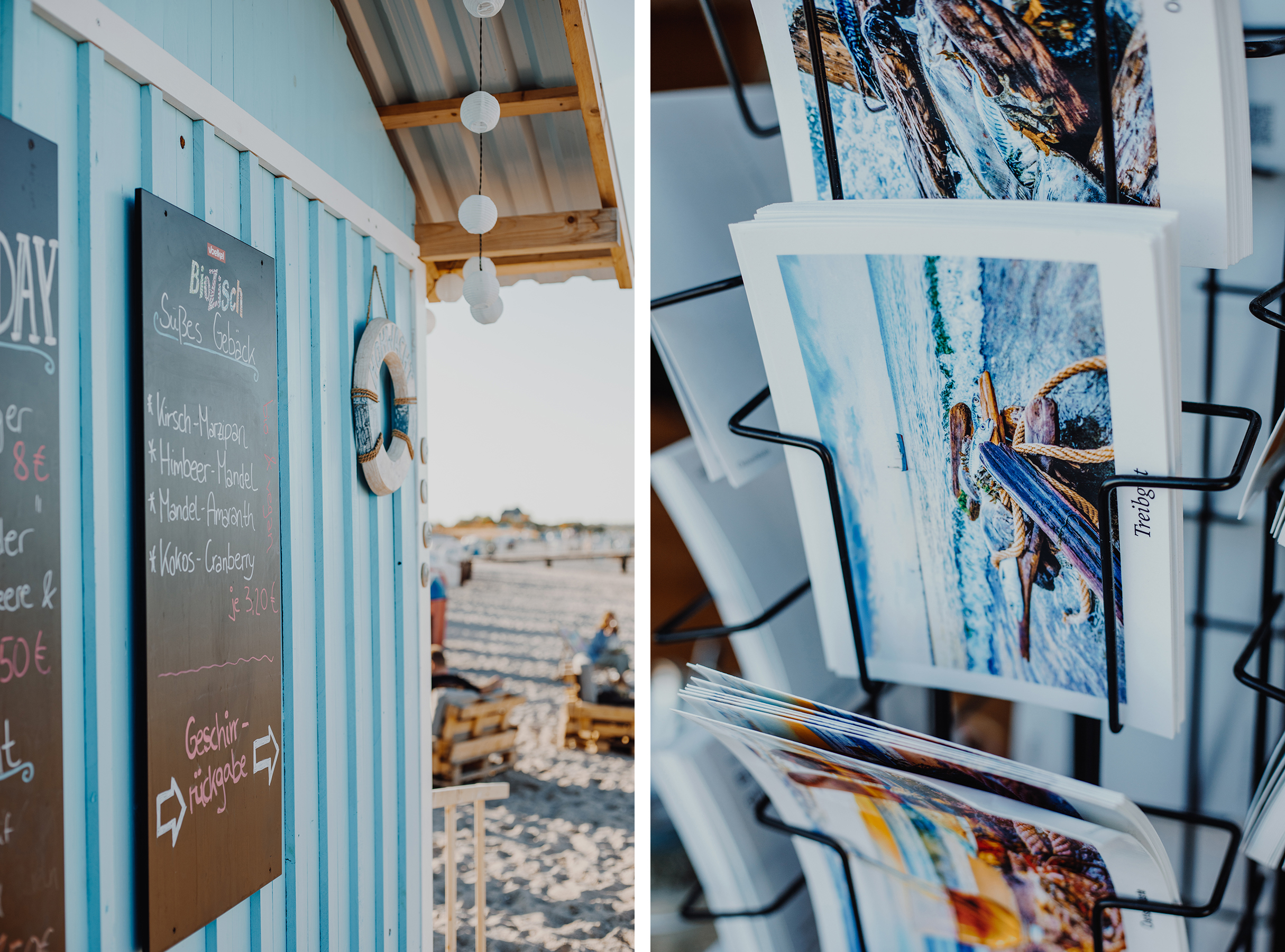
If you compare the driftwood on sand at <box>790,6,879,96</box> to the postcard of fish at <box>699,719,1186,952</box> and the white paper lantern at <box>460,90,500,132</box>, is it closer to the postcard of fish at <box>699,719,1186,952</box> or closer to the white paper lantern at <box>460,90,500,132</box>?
the postcard of fish at <box>699,719,1186,952</box>

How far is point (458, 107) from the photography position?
174 cm

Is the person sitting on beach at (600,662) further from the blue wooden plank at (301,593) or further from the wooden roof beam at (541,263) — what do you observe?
the blue wooden plank at (301,593)

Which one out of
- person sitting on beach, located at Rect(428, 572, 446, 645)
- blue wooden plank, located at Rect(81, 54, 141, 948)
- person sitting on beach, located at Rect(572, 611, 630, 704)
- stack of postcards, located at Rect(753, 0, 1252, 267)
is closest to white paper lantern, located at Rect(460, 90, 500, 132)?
blue wooden plank, located at Rect(81, 54, 141, 948)

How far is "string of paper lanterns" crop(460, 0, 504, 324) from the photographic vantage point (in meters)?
1.45

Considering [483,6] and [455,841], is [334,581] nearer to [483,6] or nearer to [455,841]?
[455,841]

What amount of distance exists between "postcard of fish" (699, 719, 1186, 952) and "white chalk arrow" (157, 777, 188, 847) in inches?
32.8

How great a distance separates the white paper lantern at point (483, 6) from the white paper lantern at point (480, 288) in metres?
0.49

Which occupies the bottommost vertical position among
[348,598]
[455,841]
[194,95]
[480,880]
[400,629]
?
[480,880]

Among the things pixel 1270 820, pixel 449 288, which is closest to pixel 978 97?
pixel 1270 820

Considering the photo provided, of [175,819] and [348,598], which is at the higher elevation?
[348,598]

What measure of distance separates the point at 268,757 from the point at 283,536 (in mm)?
341

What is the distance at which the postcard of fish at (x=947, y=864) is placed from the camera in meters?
0.37

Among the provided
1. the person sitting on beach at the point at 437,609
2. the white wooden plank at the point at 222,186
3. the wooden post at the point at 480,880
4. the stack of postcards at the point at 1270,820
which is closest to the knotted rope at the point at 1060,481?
the stack of postcards at the point at 1270,820

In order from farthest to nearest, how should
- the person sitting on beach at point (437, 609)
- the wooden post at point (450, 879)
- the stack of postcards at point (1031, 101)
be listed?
1. the person sitting on beach at point (437, 609)
2. the wooden post at point (450, 879)
3. the stack of postcards at point (1031, 101)
